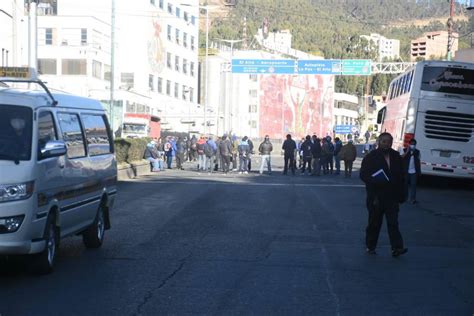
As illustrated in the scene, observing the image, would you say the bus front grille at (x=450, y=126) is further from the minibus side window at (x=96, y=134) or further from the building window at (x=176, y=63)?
the building window at (x=176, y=63)

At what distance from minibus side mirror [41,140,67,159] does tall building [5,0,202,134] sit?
44.4 metres

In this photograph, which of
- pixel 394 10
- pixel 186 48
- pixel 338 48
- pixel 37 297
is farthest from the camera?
pixel 394 10

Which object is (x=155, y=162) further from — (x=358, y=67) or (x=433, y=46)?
(x=433, y=46)

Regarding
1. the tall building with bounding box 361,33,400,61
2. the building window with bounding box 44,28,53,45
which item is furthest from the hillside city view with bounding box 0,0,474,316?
the tall building with bounding box 361,33,400,61

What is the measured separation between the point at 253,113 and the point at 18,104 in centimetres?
8888

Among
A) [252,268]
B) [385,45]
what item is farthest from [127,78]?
[385,45]

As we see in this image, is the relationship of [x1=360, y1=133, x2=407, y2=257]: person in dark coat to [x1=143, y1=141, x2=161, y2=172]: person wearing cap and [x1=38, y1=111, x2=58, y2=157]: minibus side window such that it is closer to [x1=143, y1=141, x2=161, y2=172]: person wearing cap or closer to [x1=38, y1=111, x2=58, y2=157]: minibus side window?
[x1=38, y1=111, x2=58, y2=157]: minibus side window

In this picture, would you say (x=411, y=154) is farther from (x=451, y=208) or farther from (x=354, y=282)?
(x=354, y=282)

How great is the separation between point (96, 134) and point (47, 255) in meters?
2.68

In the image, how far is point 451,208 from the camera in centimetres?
1850

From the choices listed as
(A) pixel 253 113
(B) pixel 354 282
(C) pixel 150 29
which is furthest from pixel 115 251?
(A) pixel 253 113

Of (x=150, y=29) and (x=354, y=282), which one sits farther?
(x=150, y=29)

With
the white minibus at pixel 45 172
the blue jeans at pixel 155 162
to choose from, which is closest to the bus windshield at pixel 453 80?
the blue jeans at pixel 155 162

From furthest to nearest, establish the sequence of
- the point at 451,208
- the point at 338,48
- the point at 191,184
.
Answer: the point at 338,48, the point at 191,184, the point at 451,208
